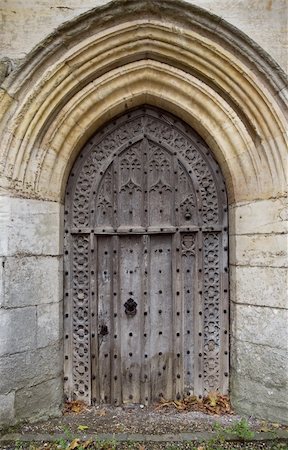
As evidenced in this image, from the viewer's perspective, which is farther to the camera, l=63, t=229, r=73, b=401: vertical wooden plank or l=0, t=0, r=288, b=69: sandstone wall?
l=63, t=229, r=73, b=401: vertical wooden plank

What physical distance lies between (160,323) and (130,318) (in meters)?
0.27

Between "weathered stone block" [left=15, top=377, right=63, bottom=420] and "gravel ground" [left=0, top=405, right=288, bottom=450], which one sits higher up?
"weathered stone block" [left=15, top=377, right=63, bottom=420]

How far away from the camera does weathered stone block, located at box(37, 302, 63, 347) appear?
274 cm

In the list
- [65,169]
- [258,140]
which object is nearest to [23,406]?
[65,169]

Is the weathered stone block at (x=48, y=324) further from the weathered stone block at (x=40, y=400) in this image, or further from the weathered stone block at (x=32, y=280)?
the weathered stone block at (x=40, y=400)

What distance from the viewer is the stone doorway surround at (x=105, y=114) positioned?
2.62 m

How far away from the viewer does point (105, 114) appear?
115 inches

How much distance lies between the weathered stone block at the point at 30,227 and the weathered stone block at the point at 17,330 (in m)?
0.46

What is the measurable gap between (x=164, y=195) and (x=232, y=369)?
160 cm

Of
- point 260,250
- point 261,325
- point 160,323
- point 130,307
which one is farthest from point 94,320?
point 260,250

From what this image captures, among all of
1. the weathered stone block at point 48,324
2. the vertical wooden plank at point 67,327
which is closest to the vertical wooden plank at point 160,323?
the vertical wooden plank at point 67,327

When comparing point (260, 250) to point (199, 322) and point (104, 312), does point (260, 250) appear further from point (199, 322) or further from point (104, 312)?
point (104, 312)

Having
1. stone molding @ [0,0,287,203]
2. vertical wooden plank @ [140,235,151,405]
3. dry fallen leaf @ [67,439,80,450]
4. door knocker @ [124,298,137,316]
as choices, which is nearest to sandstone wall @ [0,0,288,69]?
stone molding @ [0,0,287,203]

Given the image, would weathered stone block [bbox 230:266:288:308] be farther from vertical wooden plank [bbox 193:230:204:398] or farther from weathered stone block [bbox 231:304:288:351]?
vertical wooden plank [bbox 193:230:204:398]
